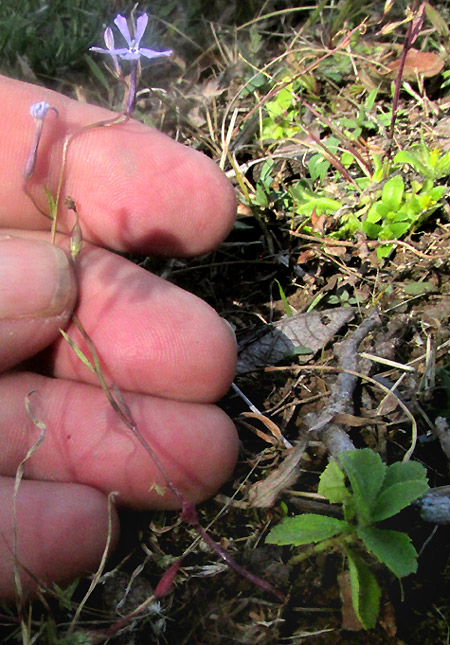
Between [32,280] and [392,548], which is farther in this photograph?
[32,280]

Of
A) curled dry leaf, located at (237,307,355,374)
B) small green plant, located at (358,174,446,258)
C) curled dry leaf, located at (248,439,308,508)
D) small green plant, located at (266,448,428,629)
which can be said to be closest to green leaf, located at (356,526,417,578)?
small green plant, located at (266,448,428,629)

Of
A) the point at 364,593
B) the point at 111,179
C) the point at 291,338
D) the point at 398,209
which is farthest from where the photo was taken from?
the point at 398,209

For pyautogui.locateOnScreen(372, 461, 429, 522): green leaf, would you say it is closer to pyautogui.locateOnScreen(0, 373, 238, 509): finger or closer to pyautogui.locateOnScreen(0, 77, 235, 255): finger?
pyautogui.locateOnScreen(0, 373, 238, 509): finger

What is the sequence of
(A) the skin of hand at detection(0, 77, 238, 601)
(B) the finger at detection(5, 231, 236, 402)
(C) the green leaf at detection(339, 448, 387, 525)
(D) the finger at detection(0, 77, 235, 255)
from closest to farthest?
(C) the green leaf at detection(339, 448, 387, 525), (A) the skin of hand at detection(0, 77, 238, 601), (B) the finger at detection(5, 231, 236, 402), (D) the finger at detection(0, 77, 235, 255)

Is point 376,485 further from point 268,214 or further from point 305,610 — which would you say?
point 268,214

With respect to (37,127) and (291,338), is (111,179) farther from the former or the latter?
(291,338)

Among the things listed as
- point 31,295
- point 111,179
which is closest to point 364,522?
point 31,295

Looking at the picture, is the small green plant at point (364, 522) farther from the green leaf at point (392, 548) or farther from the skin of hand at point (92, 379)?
the skin of hand at point (92, 379)

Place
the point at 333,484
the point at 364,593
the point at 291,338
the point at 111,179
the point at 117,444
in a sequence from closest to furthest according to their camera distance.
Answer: the point at 364,593
the point at 333,484
the point at 117,444
the point at 111,179
the point at 291,338
